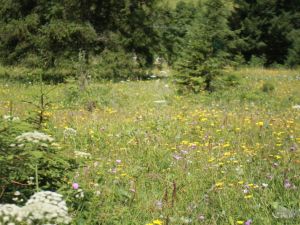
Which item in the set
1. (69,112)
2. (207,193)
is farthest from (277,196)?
(69,112)

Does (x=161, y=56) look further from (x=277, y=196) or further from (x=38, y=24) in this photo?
(x=277, y=196)

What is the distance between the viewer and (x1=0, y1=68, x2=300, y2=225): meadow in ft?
15.1

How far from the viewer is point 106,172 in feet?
19.9

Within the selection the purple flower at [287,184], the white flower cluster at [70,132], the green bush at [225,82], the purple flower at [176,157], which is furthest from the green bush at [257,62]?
the purple flower at [287,184]

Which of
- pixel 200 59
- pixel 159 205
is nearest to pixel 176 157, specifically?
pixel 159 205

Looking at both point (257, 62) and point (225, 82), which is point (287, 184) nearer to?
point (225, 82)

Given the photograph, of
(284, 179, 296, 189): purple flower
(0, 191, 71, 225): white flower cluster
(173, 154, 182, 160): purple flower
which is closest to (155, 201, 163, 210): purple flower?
(284, 179, 296, 189): purple flower

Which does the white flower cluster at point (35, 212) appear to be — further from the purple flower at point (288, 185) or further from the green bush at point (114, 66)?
the green bush at point (114, 66)

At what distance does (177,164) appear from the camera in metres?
6.46

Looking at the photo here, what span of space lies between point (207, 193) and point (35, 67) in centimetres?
1806

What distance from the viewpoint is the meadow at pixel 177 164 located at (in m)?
4.59

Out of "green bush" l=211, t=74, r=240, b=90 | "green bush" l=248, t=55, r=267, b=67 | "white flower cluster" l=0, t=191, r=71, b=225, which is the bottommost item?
"green bush" l=248, t=55, r=267, b=67

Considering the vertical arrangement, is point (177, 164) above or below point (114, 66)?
above

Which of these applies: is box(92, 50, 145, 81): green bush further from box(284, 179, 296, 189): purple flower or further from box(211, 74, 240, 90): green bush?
box(284, 179, 296, 189): purple flower
